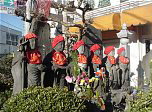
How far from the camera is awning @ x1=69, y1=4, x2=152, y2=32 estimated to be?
11.2 meters

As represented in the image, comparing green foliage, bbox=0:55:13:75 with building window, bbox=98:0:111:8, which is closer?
green foliage, bbox=0:55:13:75

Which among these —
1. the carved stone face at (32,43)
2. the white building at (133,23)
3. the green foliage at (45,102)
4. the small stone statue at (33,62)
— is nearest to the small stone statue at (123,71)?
the small stone statue at (33,62)

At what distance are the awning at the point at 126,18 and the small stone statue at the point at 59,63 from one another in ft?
18.6

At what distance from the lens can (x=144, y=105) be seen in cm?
282

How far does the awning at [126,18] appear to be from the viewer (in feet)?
36.9

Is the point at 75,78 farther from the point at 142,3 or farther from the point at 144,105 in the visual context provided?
the point at 142,3

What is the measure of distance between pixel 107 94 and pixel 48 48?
5.91ft

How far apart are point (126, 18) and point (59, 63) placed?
6.47 meters

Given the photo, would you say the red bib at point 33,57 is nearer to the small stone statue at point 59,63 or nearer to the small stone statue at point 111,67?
the small stone statue at point 59,63

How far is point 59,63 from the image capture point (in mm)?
6367

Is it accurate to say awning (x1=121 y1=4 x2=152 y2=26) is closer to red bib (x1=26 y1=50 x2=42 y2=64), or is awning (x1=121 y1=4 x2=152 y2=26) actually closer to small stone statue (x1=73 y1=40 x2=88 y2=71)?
small stone statue (x1=73 y1=40 x2=88 y2=71)

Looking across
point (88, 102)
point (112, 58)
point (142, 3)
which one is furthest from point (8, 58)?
point (142, 3)

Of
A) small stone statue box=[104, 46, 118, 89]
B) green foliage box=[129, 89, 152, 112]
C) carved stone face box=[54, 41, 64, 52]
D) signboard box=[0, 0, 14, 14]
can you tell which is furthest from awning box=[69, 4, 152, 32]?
green foliage box=[129, 89, 152, 112]

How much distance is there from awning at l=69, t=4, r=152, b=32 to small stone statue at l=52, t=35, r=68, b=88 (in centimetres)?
568
